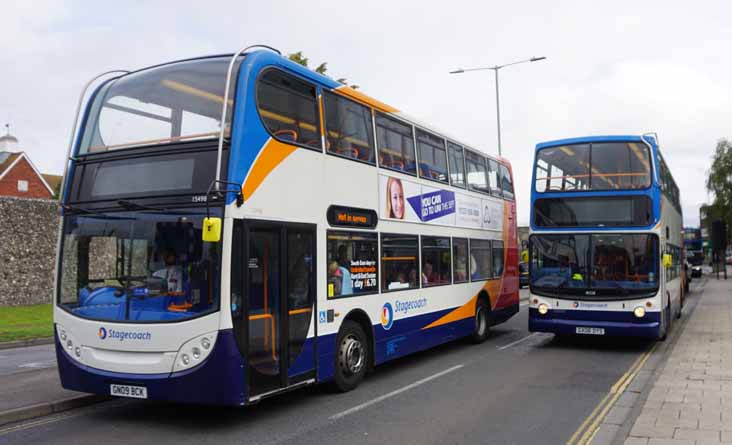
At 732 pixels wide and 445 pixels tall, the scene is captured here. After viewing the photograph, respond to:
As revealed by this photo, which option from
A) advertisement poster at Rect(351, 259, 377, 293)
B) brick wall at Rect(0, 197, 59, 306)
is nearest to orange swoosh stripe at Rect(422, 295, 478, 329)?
advertisement poster at Rect(351, 259, 377, 293)

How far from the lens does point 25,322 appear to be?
758 inches

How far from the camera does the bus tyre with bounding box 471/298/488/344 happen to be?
13.9 metres

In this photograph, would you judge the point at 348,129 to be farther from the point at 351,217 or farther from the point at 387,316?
the point at 387,316

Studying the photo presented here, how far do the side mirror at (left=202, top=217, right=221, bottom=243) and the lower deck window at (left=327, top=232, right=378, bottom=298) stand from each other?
2.38 meters

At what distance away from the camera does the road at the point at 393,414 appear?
6.65 meters

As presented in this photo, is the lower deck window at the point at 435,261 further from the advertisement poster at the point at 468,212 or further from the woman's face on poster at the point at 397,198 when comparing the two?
the woman's face on poster at the point at 397,198

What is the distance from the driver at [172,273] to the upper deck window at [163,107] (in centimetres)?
132

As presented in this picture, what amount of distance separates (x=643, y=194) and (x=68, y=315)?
33.3 ft

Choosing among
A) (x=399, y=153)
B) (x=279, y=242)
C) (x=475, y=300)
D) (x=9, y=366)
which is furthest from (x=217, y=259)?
(x=475, y=300)

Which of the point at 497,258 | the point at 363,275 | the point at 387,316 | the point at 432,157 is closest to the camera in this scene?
the point at 363,275

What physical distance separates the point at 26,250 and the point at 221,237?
66.0 feet

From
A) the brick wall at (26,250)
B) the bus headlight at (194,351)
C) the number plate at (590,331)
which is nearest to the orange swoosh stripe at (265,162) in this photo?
the bus headlight at (194,351)

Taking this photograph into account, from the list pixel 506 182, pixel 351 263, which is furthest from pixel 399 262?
pixel 506 182

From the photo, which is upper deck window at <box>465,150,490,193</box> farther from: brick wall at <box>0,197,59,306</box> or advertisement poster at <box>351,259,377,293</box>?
brick wall at <box>0,197,59,306</box>
